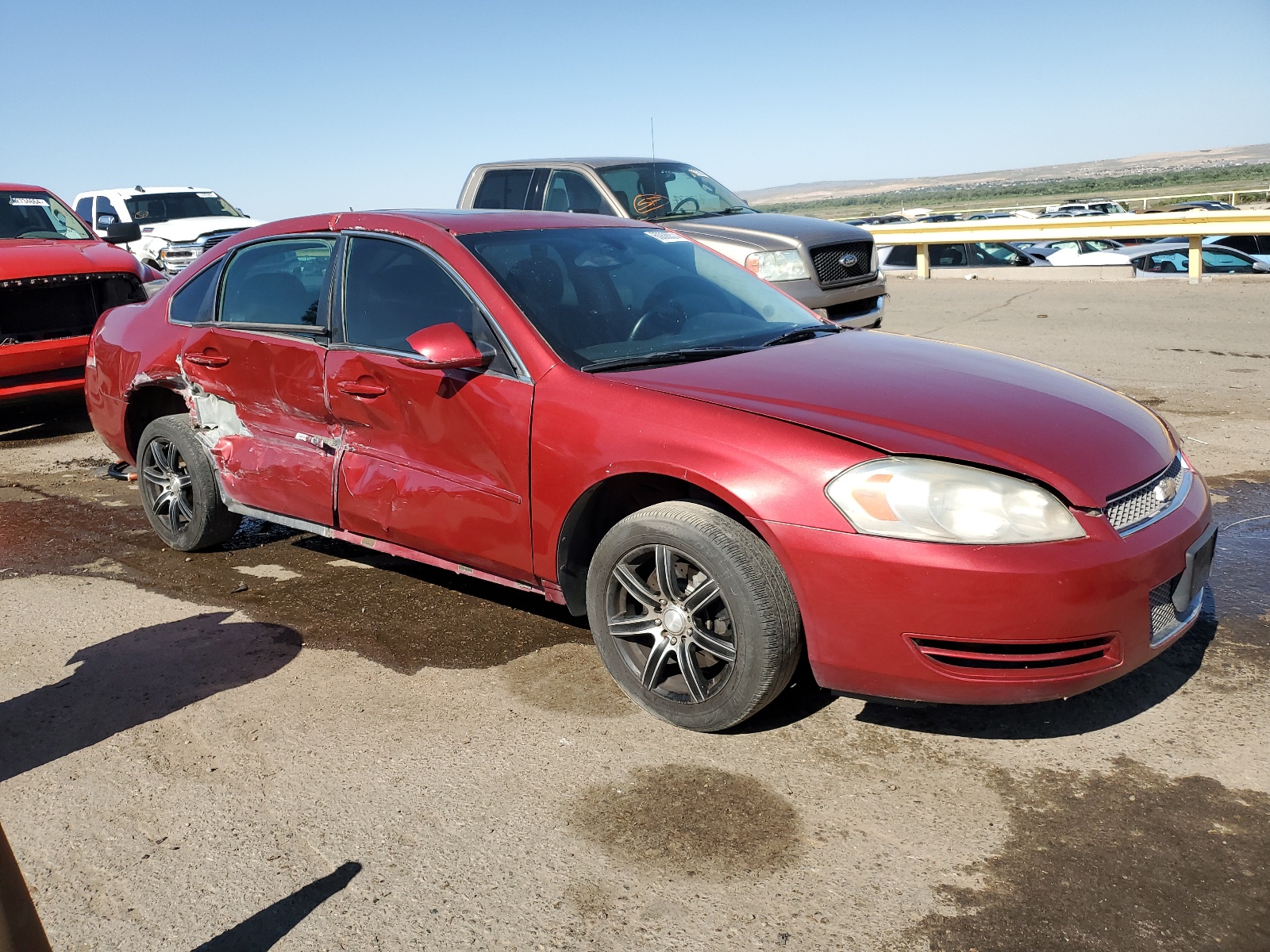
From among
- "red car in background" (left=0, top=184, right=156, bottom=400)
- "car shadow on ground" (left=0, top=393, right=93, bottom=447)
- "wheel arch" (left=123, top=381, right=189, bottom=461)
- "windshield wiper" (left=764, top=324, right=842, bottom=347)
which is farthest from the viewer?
"car shadow on ground" (left=0, top=393, right=93, bottom=447)

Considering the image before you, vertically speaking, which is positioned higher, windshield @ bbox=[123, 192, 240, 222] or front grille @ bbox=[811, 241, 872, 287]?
windshield @ bbox=[123, 192, 240, 222]

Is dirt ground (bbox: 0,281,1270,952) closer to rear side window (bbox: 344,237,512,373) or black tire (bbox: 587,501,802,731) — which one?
black tire (bbox: 587,501,802,731)

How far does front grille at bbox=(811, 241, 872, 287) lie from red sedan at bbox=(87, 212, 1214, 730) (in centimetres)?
506

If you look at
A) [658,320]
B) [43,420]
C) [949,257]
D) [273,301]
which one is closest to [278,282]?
[273,301]

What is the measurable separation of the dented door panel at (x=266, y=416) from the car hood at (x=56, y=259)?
4313 mm

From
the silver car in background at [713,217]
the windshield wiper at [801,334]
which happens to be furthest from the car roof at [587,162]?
the windshield wiper at [801,334]

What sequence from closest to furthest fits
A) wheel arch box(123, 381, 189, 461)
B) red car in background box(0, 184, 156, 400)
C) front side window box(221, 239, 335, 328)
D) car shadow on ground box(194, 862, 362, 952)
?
car shadow on ground box(194, 862, 362, 952) < front side window box(221, 239, 335, 328) < wheel arch box(123, 381, 189, 461) < red car in background box(0, 184, 156, 400)

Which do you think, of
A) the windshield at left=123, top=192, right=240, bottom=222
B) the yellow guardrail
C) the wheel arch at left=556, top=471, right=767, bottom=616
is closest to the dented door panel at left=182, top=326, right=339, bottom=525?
the wheel arch at left=556, top=471, right=767, bottom=616

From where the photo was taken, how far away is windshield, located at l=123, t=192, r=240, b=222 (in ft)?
58.9

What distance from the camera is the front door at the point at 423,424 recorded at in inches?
157

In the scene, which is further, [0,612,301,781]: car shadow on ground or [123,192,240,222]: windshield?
[123,192,240,222]: windshield

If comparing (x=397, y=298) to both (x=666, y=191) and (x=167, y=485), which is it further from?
(x=666, y=191)

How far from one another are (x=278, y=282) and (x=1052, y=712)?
355 cm

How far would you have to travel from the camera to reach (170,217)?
711 inches
